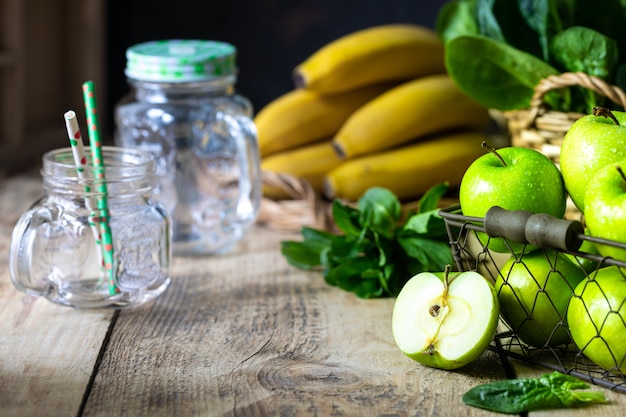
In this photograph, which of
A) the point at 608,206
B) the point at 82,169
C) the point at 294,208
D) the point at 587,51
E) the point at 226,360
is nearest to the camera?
the point at 608,206

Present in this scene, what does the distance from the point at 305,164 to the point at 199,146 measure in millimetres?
190

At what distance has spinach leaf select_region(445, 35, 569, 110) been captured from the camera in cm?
112

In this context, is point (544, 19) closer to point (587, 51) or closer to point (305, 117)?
point (587, 51)

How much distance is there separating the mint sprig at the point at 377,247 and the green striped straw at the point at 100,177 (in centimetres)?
26

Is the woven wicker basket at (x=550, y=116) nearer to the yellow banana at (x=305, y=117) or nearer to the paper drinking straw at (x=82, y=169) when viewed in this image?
the yellow banana at (x=305, y=117)

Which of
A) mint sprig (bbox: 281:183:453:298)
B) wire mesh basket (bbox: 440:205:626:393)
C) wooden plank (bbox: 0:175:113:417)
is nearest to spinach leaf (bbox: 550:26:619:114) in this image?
mint sprig (bbox: 281:183:453:298)

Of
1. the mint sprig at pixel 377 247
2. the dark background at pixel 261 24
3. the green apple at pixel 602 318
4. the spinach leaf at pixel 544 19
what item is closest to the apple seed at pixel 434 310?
the green apple at pixel 602 318

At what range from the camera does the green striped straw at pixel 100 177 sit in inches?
37.8

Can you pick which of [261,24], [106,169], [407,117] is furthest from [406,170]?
[261,24]

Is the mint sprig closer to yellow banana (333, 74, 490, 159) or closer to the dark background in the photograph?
yellow banana (333, 74, 490, 159)

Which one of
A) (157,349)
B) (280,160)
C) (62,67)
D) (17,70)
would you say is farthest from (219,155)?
(62,67)

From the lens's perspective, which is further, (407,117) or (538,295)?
(407,117)

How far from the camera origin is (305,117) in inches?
55.9

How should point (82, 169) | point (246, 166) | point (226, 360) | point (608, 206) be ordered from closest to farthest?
point (608, 206), point (226, 360), point (82, 169), point (246, 166)
